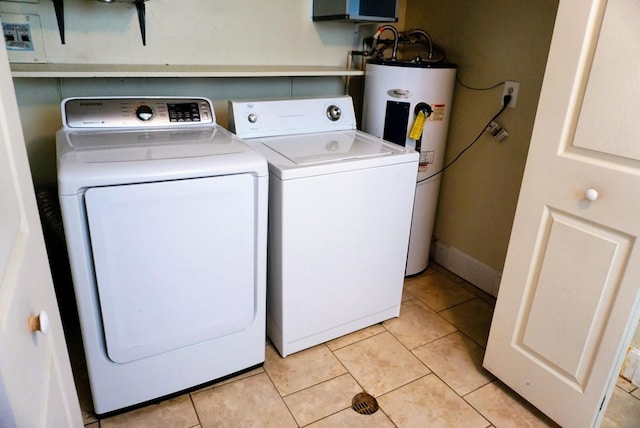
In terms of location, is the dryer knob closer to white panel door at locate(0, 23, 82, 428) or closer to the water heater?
white panel door at locate(0, 23, 82, 428)

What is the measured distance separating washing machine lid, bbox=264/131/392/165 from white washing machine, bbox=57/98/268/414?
22cm

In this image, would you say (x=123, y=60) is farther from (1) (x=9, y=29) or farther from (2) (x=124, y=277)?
(2) (x=124, y=277)

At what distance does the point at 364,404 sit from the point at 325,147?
106 centimetres

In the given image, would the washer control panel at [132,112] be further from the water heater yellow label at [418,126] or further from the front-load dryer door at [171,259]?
the water heater yellow label at [418,126]

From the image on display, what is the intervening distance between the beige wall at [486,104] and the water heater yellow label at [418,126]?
36cm

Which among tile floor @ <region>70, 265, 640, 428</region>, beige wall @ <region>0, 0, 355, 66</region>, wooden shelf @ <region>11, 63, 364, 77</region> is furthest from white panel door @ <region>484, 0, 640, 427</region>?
beige wall @ <region>0, 0, 355, 66</region>

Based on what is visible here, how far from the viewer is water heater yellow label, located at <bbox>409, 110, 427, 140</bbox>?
85.2 inches

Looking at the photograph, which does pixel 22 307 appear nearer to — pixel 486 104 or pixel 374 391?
pixel 374 391

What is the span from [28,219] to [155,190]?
57cm

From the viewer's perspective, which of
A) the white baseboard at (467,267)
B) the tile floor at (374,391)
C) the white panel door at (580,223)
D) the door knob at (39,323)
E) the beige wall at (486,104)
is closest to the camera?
the door knob at (39,323)

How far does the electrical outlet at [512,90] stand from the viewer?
2.08m

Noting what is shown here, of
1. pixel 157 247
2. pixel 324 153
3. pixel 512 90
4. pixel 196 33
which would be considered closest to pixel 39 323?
pixel 157 247

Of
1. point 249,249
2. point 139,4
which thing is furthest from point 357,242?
point 139,4

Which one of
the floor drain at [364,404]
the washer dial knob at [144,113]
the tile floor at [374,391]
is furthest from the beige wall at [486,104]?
the washer dial knob at [144,113]
